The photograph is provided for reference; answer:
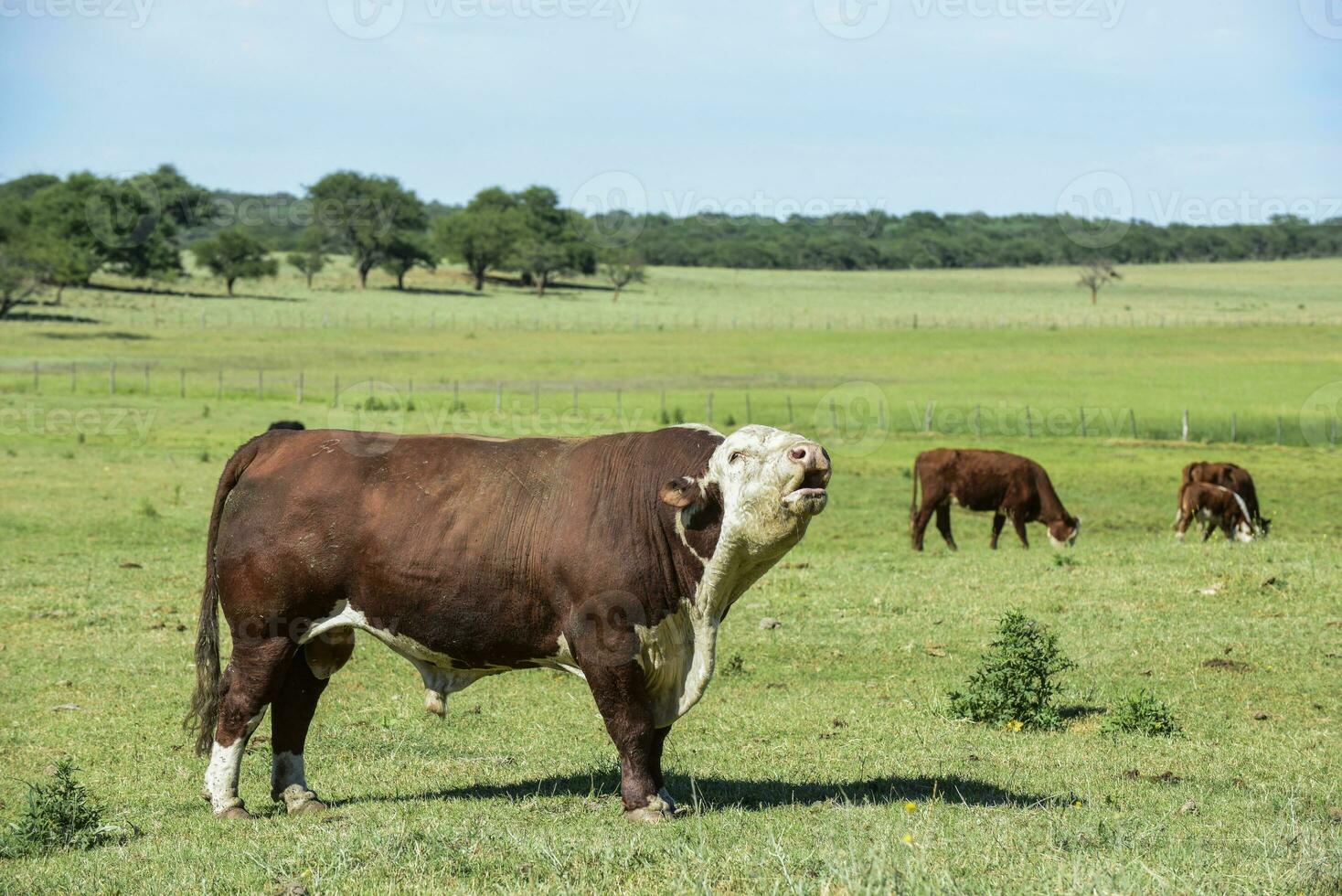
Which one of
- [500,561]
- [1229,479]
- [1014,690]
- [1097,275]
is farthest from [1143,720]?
[1097,275]

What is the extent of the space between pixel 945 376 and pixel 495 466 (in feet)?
185

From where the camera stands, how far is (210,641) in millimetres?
9016

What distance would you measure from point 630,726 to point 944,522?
17861 mm

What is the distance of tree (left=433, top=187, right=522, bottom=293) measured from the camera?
11906cm

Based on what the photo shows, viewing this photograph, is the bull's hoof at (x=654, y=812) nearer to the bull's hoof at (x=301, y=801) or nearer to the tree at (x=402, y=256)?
the bull's hoof at (x=301, y=801)

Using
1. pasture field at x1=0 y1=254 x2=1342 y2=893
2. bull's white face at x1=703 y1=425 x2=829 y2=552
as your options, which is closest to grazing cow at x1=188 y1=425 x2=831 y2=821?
bull's white face at x1=703 y1=425 x2=829 y2=552

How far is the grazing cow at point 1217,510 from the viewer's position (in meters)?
23.8

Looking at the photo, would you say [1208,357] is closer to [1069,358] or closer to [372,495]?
[1069,358]

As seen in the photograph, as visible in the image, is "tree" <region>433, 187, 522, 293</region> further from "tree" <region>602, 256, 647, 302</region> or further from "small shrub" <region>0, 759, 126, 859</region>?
"small shrub" <region>0, 759, 126, 859</region>

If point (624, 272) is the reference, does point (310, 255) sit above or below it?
below

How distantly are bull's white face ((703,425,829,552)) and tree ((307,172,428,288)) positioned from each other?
363ft

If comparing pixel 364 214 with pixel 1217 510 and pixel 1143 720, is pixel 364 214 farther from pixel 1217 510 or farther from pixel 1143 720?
pixel 1143 720

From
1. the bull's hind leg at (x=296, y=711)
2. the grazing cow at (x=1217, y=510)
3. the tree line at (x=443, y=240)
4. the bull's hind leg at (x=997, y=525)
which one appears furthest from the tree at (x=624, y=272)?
the bull's hind leg at (x=296, y=711)

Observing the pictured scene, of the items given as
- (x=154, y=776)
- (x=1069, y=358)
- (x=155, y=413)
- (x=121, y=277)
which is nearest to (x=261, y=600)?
(x=154, y=776)
